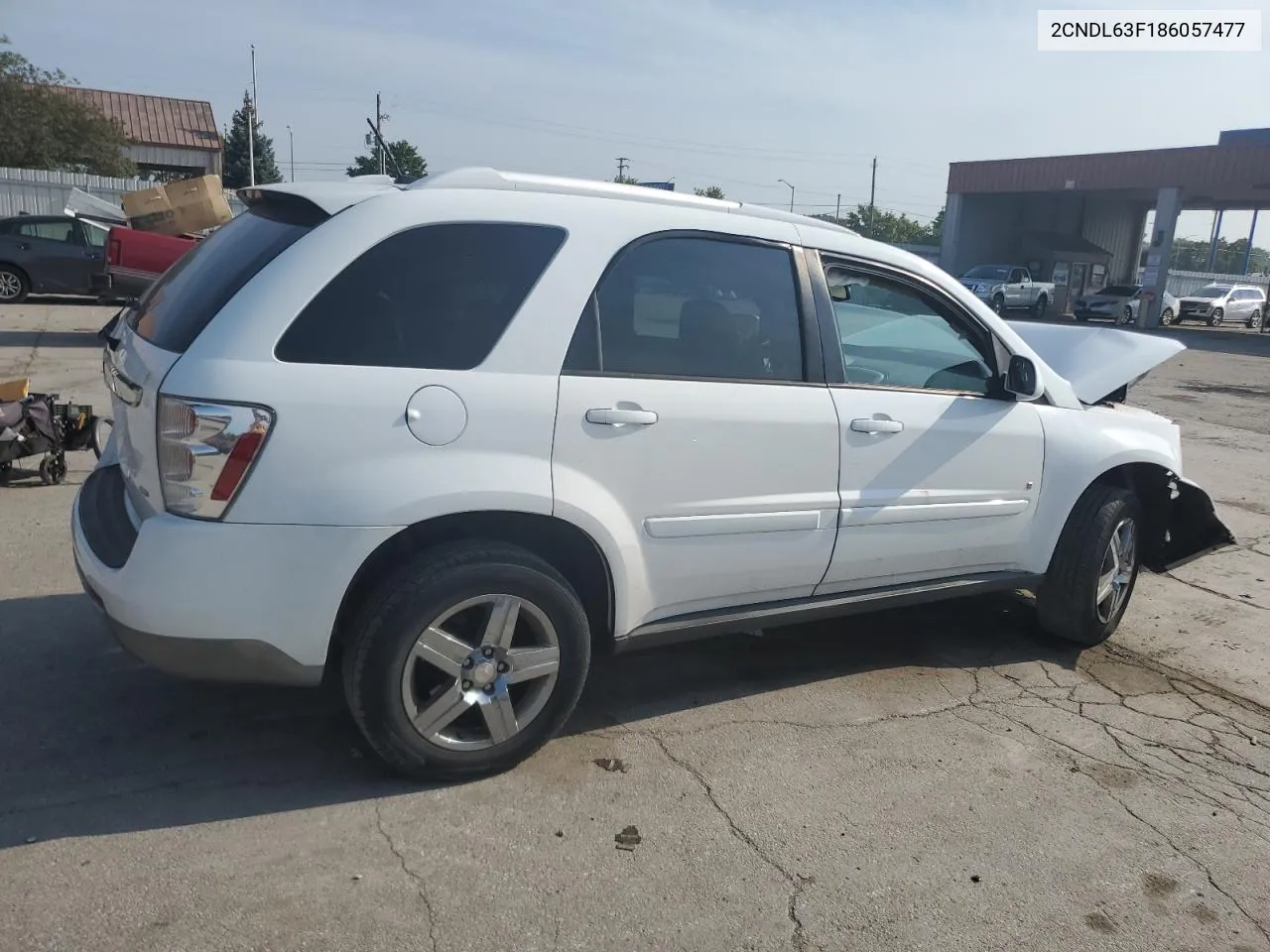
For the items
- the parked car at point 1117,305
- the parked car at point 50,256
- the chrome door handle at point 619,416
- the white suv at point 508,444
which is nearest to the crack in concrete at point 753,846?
the white suv at point 508,444

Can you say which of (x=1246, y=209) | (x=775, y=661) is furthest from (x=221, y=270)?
(x=1246, y=209)

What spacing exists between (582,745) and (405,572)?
1014 millimetres

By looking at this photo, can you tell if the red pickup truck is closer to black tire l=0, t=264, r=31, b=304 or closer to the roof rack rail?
black tire l=0, t=264, r=31, b=304

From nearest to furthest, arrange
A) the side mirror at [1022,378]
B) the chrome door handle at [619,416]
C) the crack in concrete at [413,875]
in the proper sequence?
1. the crack in concrete at [413,875]
2. the chrome door handle at [619,416]
3. the side mirror at [1022,378]

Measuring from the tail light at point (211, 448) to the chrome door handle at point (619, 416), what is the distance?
957mm

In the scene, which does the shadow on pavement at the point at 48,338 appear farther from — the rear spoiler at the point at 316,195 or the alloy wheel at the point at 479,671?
the alloy wheel at the point at 479,671

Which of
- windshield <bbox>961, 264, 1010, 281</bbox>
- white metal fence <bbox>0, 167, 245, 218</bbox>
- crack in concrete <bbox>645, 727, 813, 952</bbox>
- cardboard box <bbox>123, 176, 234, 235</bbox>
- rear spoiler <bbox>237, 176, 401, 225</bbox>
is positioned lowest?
crack in concrete <bbox>645, 727, 813, 952</bbox>

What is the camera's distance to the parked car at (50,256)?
673 inches

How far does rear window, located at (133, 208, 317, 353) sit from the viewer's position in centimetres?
302

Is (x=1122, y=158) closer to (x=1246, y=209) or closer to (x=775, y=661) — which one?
(x=1246, y=209)

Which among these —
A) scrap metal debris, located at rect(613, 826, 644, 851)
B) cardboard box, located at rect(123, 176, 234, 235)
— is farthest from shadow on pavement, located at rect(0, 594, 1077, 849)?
cardboard box, located at rect(123, 176, 234, 235)

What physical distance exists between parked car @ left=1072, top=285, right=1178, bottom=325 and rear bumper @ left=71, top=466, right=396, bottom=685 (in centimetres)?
3774

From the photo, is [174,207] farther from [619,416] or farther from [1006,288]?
[1006,288]

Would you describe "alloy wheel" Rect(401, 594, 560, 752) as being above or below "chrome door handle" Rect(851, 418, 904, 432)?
below
